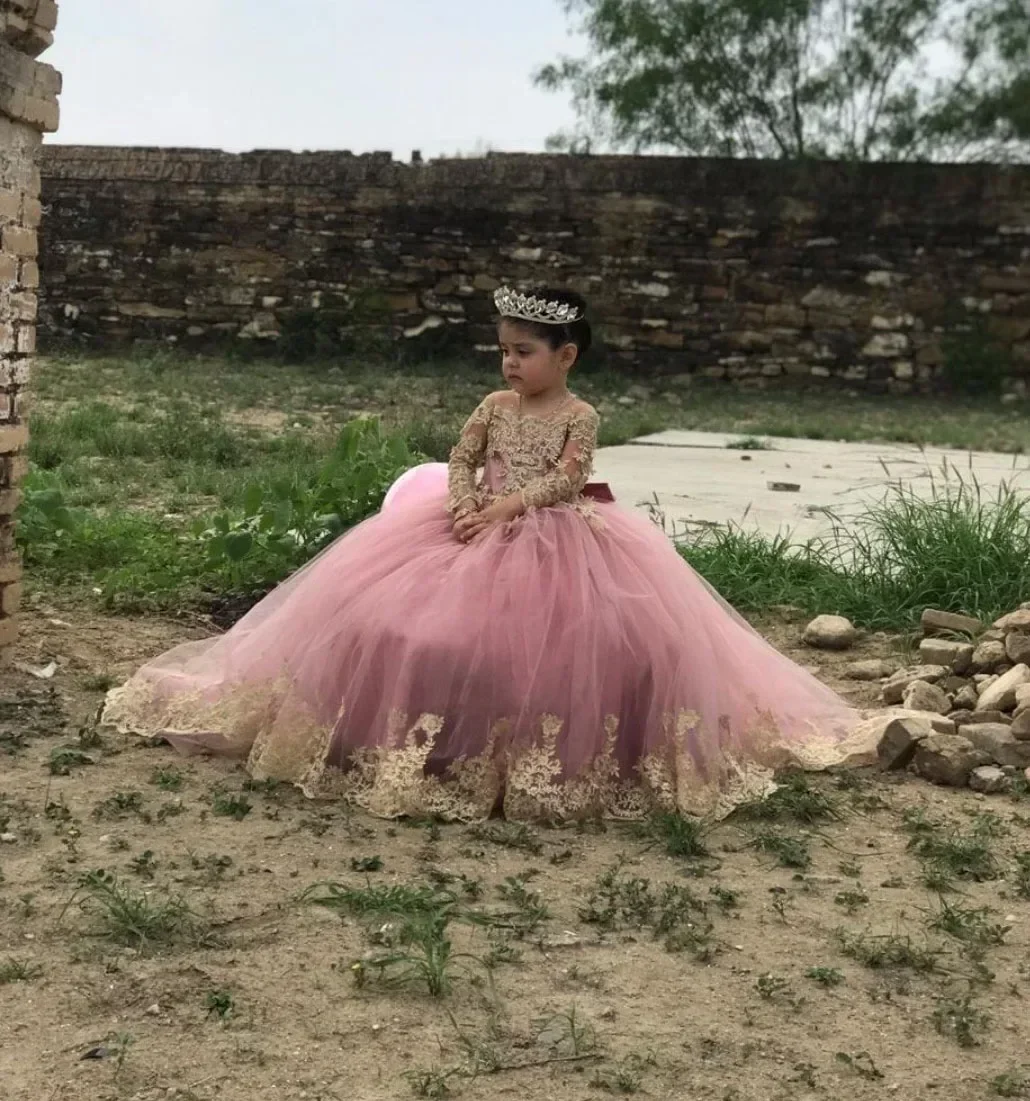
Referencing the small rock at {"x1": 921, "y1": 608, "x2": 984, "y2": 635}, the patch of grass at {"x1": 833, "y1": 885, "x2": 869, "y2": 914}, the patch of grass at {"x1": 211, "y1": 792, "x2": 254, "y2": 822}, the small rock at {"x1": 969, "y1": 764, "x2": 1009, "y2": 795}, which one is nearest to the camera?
the patch of grass at {"x1": 833, "y1": 885, "x2": 869, "y2": 914}

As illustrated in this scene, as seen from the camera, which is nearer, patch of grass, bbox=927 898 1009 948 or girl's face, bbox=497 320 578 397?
patch of grass, bbox=927 898 1009 948

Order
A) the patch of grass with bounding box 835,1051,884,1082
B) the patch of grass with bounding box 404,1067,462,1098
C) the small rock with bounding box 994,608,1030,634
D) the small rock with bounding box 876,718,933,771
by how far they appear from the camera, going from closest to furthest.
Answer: the patch of grass with bounding box 404,1067,462,1098, the patch of grass with bounding box 835,1051,884,1082, the small rock with bounding box 876,718,933,771, the small rock with bounding box 994,608,1030,634

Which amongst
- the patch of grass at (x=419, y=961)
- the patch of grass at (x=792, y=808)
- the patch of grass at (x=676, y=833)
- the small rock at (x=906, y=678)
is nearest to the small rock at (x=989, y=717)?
the small rock at (x=906, y=678)

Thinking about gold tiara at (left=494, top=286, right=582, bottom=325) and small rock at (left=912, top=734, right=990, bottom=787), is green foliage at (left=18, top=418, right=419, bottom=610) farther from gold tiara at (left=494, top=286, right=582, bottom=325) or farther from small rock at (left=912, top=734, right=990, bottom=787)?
small rock at (left=912, top=734, right=990, bottom=787)

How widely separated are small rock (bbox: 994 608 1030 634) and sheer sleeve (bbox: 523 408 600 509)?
1.58 metres

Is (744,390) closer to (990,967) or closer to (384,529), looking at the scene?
(384,529)

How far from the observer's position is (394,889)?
9.86 feet

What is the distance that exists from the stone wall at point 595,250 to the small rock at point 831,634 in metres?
9.01

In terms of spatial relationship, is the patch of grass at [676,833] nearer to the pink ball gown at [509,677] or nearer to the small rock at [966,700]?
the pink ball gown at [509,677]

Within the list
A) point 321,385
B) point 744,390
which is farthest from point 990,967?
point 744,390

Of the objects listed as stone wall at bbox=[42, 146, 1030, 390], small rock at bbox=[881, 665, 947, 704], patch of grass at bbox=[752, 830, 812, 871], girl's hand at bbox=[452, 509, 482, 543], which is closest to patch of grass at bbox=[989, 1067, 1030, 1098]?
patch of grass at bbox=[752, 830, 812, 871]

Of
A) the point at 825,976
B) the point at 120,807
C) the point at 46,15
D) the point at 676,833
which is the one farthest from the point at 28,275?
the point at 825,976

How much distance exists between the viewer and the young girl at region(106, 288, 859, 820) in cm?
363

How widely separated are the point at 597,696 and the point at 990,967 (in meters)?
1.17
